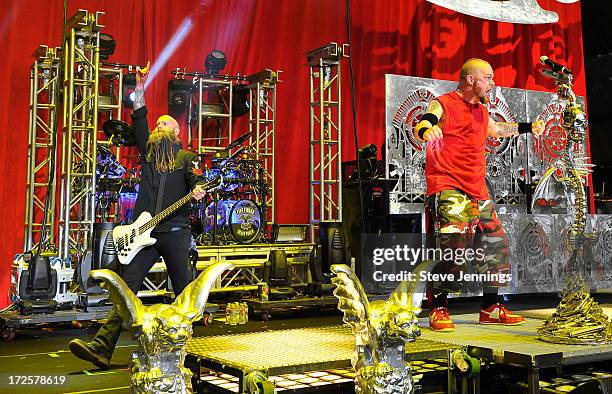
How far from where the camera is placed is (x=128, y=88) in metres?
7.66

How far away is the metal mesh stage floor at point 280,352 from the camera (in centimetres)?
199

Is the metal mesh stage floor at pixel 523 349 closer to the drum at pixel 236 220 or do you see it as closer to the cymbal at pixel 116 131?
the drum at pixel 236 220

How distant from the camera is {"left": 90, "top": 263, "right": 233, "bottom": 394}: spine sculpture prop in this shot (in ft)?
5.41

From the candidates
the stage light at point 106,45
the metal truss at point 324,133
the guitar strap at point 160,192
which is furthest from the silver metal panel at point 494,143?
the guitar strap at point 160,192

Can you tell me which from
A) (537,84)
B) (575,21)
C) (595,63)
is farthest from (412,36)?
(595,63)

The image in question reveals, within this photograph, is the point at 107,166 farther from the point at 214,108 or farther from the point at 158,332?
the point at 158,332

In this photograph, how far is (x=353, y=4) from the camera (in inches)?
338

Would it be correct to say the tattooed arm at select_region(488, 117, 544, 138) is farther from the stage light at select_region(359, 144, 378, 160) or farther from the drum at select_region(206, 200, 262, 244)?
the drum at select_region(206, 200, 262, 244)

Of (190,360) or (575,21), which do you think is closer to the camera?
(190,360)

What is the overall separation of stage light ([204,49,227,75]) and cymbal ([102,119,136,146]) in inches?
51.2

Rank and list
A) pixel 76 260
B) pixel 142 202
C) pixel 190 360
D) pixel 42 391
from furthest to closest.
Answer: pixel 76 260 → pixel 142 202 → pixel 42 391 → pixel 190 360

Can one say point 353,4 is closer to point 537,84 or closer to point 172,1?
point 172,1

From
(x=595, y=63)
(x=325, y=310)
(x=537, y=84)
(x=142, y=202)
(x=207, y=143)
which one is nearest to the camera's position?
(x=595, y=63)

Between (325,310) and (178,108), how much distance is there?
3.03m
